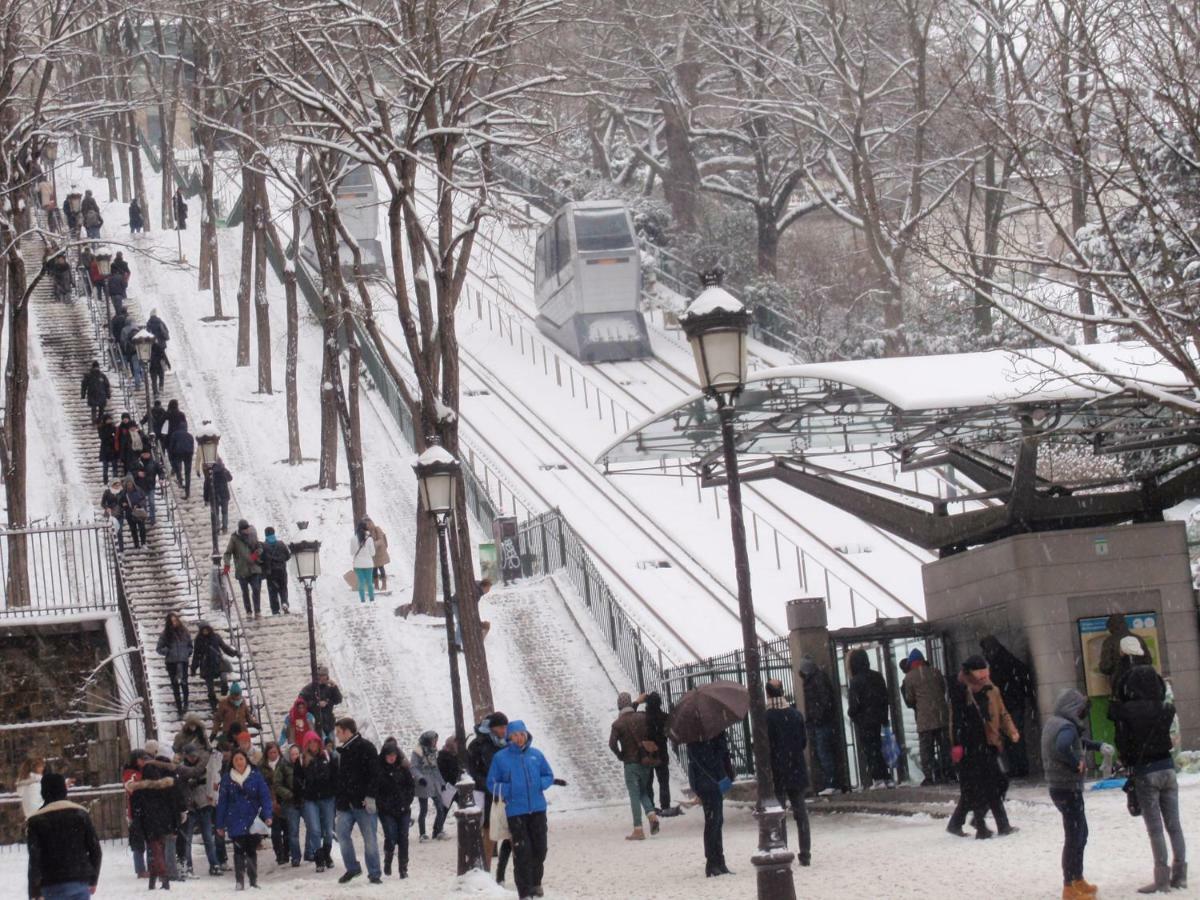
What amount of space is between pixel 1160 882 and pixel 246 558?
61.7 feet

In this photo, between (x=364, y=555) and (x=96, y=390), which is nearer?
(x=364, y=555)

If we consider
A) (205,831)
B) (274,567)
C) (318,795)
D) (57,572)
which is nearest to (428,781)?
(205,831)

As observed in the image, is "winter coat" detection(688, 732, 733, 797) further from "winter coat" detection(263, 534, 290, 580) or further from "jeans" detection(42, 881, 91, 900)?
"winter coat" detection(263, 534, 290, 580)

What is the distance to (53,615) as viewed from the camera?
26.0m

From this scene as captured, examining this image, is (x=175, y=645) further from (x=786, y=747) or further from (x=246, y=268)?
(x=246, y=268)

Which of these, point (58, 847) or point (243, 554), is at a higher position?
point (243, 554)

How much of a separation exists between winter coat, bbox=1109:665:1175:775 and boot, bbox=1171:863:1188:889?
59cm

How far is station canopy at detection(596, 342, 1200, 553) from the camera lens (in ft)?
56.4

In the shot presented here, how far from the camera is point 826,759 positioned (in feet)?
65.3

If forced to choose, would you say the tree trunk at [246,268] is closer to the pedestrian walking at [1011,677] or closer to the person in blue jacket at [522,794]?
the pedestrian walking at [1011,677]

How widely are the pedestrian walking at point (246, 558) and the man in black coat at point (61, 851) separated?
1648cm

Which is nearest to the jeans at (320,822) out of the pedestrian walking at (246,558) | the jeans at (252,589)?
the pedestrian walking at (246,558)

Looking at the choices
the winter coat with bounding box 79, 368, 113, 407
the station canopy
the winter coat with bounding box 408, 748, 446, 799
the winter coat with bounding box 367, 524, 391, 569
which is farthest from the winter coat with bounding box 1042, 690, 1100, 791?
the winter coat with bounding box 79, 368, 113, 407

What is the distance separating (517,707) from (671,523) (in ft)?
34.7
